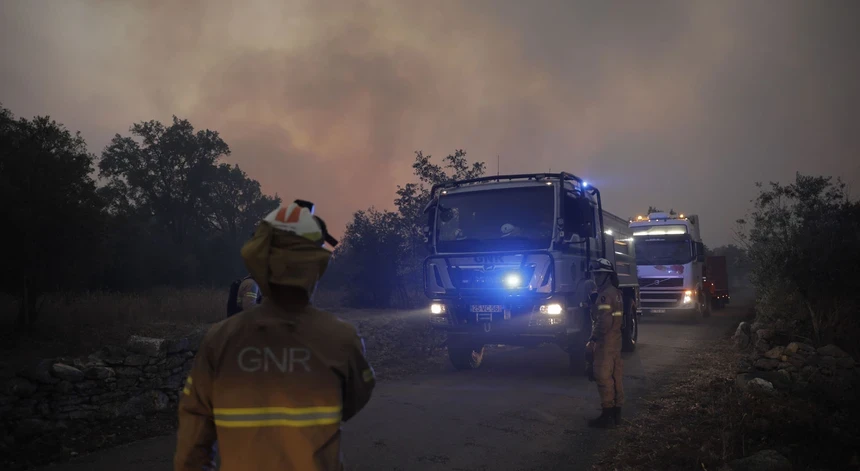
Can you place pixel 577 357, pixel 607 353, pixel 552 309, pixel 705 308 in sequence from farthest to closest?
1. pixel 705 308
2. pixel 577 357
3. pixel 552 309
4. pixel 607 353

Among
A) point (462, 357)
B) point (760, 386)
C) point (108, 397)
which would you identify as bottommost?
point (108, 397)

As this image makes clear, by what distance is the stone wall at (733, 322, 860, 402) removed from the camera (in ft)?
24.5

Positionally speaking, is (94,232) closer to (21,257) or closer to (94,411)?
(21,257)

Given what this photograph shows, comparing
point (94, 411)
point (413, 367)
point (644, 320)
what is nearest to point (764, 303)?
point (644, 320)

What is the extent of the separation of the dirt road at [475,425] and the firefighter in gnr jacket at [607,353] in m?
0.38

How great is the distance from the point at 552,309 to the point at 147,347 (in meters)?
6.05

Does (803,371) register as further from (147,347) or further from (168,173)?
(168,173)

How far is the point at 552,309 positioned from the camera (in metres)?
9.04

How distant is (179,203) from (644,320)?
3111cm

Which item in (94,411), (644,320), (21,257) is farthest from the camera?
(644,320)

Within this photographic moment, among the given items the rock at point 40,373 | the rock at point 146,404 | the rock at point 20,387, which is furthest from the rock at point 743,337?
the rock at point 20,387

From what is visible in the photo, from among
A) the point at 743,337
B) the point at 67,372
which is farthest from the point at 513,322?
the point at 743,337

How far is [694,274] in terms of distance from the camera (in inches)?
790

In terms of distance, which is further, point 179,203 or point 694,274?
point 179,203
